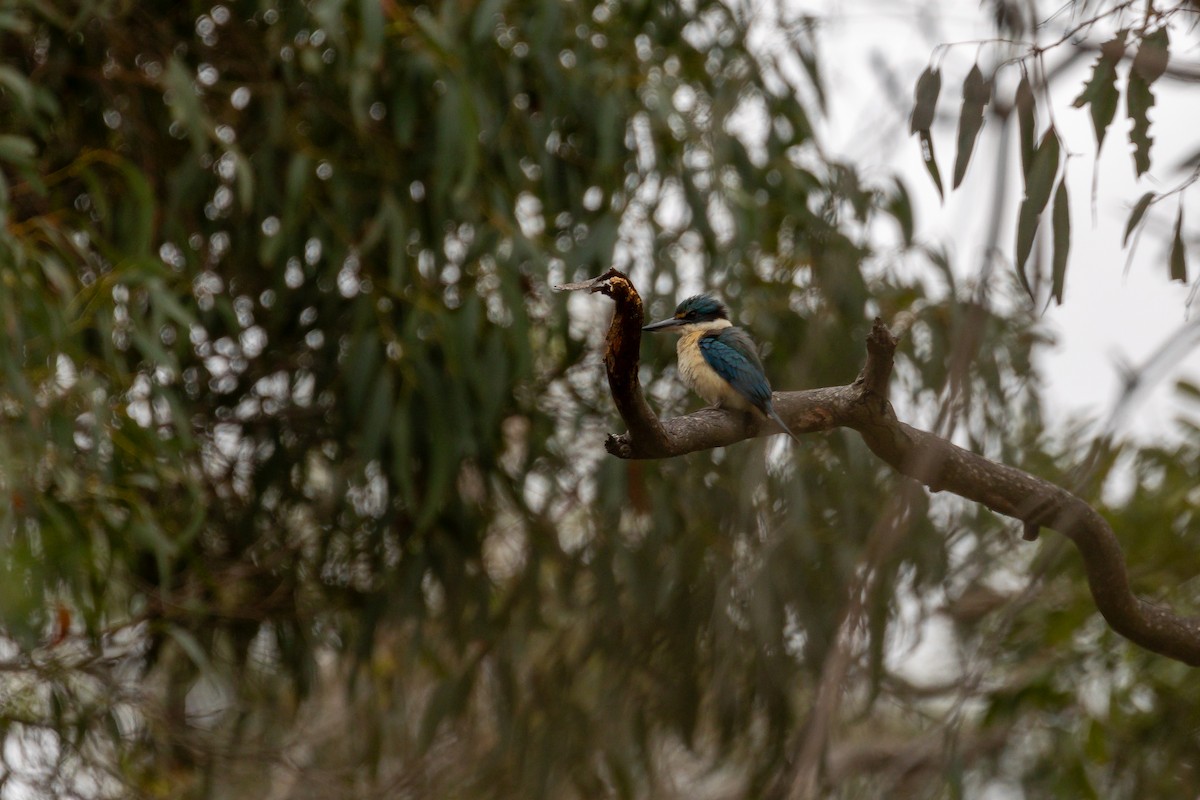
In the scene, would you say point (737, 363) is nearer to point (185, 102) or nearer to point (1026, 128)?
point (1026, 128)

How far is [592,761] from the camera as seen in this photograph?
4.00 m

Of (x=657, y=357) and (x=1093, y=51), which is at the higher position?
(x=657, y=357)

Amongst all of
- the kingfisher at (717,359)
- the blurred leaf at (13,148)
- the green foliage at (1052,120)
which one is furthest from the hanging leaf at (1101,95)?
the blurred leaf at (13,148)

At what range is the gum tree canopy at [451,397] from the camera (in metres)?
3.39

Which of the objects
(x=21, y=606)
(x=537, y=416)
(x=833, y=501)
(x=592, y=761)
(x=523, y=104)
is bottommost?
(x=592, y=761)

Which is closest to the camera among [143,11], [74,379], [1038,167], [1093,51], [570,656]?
[1093,51]

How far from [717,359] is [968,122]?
0.86 metres

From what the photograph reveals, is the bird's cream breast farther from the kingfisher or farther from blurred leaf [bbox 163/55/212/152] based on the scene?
blurred leaf [bbox 163/55/212/152]

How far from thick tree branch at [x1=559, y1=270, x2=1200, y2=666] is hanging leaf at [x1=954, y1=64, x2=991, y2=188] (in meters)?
0.33

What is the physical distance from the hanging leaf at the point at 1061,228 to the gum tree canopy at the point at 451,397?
1028 millimetres

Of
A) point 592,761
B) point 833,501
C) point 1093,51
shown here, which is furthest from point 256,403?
point 1093,51

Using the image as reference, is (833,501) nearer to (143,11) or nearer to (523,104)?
(523,104)

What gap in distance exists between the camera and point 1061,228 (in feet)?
6.68

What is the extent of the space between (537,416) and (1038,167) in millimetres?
2112
